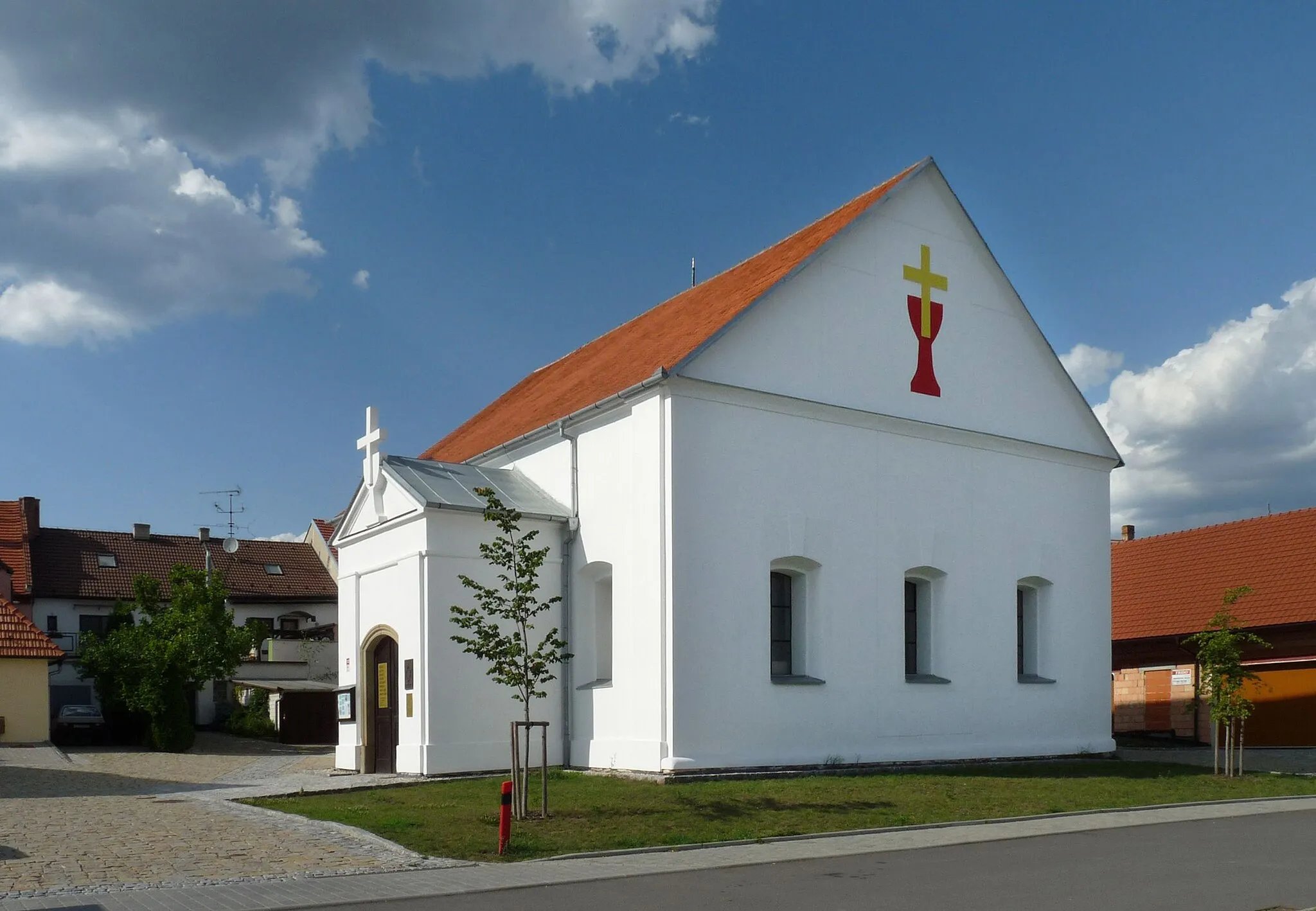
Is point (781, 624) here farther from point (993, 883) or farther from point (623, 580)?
point (993, 883)

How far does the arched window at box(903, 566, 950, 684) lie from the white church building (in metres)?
0.05

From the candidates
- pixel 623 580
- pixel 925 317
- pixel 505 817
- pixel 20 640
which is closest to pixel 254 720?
pixel 20 640

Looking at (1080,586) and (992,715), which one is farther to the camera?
(1080,586)

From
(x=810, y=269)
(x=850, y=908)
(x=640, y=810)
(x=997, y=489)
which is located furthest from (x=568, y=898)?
(x=997, y=489)

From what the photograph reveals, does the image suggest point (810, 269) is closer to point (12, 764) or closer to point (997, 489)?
point (997, 489)

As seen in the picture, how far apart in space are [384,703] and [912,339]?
11388mm

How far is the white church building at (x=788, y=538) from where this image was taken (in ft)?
60.7

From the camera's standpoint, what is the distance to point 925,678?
69.5ft

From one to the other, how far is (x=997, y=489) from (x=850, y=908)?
14.7m

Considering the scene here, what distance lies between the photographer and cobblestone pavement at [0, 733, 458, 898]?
10.5m

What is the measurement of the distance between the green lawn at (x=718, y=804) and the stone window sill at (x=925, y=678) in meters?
1.57

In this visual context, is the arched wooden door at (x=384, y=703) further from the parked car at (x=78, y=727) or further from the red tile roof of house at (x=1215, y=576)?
the red tile roof of house at (x=1215, y=576)

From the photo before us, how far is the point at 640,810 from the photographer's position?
1444cm

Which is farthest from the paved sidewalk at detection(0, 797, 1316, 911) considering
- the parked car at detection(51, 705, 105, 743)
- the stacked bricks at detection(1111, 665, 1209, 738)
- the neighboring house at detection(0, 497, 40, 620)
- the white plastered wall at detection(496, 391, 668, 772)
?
the neighboring house at detection(0, 497, 40, 620)
